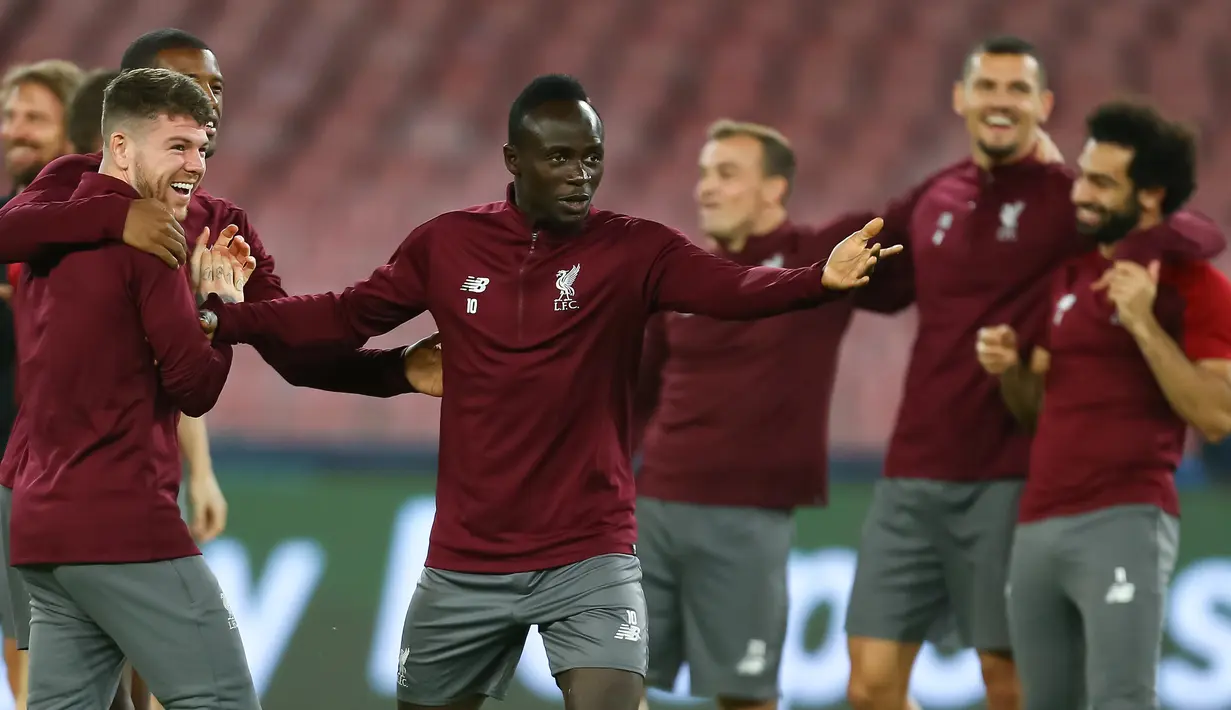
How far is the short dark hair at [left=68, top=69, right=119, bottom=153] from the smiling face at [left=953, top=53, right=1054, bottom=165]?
275 cm

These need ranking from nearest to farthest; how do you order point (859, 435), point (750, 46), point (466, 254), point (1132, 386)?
point (466, 254)
point (1132, 386)
point (859, 435)
point (750, 46)

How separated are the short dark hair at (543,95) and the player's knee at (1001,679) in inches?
98.8

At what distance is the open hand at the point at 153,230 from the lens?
381 cm

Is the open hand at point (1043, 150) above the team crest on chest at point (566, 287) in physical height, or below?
above

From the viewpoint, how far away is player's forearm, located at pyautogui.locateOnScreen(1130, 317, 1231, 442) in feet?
16.4

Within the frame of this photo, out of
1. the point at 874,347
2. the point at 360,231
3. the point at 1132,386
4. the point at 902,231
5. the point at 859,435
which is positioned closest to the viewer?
the point at 1132,386

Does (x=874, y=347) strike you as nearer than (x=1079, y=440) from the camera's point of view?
No

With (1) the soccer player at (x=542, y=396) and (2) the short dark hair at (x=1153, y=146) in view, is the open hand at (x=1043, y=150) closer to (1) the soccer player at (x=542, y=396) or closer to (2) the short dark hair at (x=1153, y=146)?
(2) the short dark hair at (x=1153, y=146)

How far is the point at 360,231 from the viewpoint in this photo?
1165 centimetres

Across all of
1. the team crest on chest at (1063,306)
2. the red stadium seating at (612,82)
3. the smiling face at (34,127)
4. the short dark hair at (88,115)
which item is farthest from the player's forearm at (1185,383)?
the red stadium seating at (612,82)

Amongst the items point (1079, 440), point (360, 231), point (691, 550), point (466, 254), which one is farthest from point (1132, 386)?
point (360, 231)

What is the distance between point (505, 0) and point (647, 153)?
6.32 feet

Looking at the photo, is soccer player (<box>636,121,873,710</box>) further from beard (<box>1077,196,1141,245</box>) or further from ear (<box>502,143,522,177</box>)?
ear (<box>502,143,522,177</box>)

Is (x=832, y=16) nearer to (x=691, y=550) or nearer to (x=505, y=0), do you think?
(x=505, y=0)
